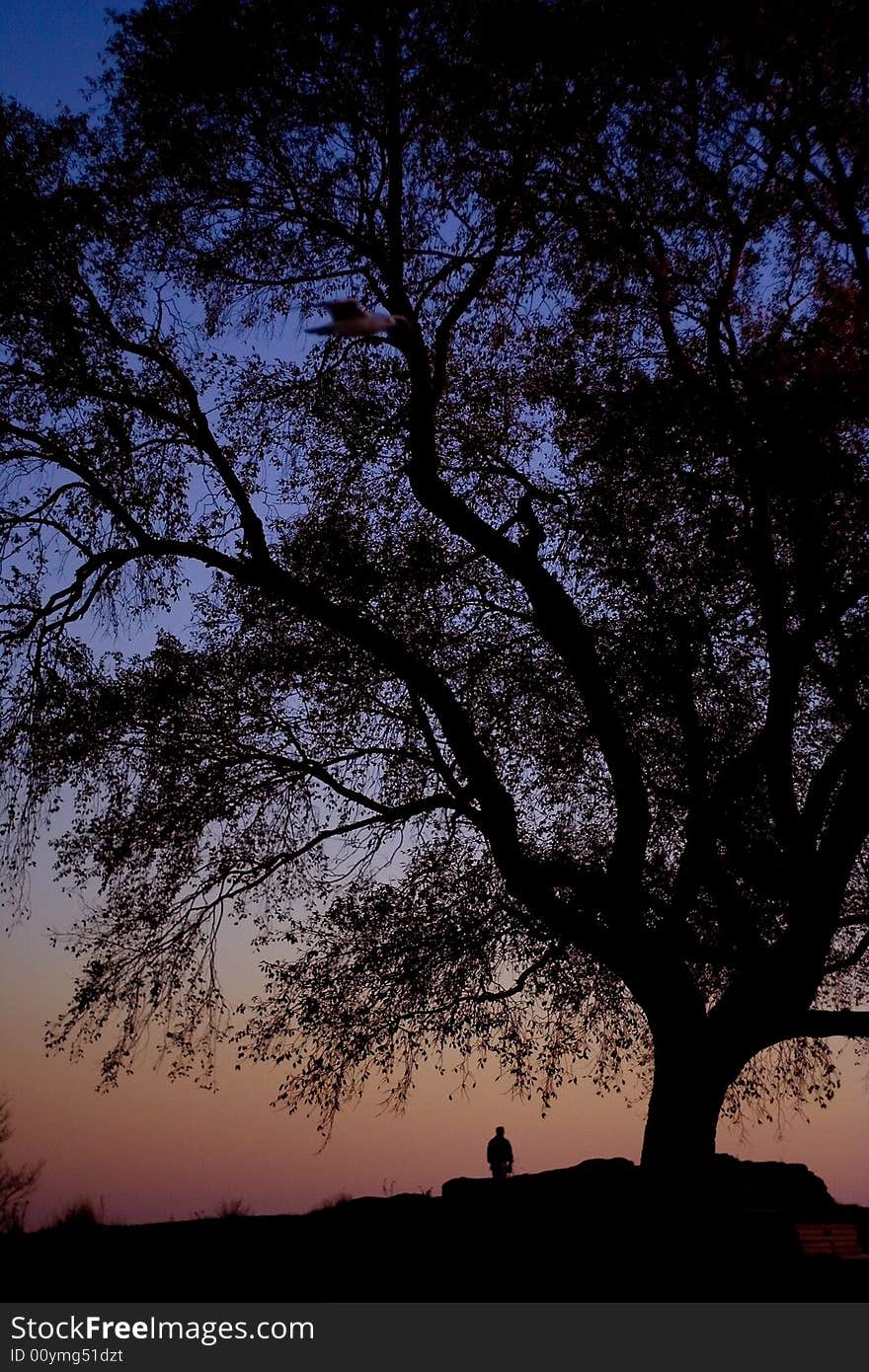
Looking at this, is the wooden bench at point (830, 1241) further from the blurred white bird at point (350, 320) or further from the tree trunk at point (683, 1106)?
the blurred white bird at point (350, 320)

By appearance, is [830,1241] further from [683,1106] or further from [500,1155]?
[500,1155]

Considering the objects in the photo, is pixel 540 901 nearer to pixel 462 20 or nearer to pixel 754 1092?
pixel 754 1092

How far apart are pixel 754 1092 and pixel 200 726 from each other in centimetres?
1007

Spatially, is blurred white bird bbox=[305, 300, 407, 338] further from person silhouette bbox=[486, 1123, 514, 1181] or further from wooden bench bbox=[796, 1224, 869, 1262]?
person silhouette bbox=[486, 1123, 514, 1181]

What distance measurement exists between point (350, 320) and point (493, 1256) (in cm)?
1124

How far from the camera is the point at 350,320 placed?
46.2 feet

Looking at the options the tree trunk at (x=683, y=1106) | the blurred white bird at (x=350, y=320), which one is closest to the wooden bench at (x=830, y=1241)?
the tree trunk at (x=683, y=1106)

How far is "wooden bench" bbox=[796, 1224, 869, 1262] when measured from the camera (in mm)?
10125

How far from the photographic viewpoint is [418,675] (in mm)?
14000

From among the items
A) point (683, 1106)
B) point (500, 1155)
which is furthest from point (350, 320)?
point (500, 1155)

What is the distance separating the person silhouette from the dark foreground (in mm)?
2755

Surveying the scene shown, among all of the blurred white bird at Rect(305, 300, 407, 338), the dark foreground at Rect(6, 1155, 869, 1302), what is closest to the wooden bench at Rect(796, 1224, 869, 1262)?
the dark foreground at Rect(6, 1155, 869, 1302)
